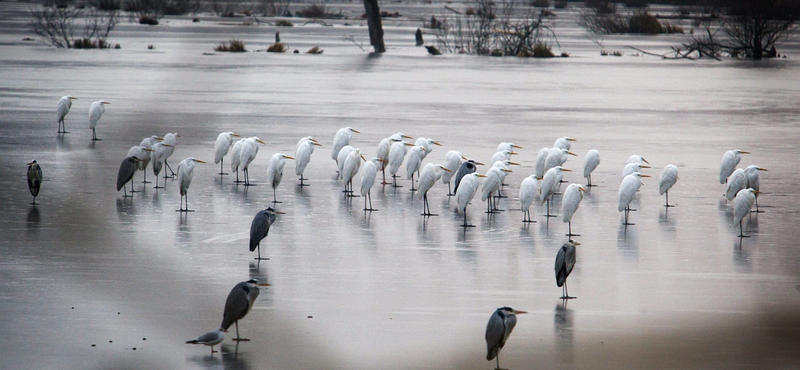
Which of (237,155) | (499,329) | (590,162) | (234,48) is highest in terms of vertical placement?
(234,48)

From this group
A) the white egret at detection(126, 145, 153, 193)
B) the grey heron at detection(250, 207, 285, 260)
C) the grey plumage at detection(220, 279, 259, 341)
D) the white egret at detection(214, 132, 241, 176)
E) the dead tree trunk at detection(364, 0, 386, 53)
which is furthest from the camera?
the dead tree trunk at detection(364, 0, 386, 53)

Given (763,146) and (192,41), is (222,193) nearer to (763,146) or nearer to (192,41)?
(763,146)

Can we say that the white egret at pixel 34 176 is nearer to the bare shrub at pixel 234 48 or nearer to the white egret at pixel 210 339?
the white egret at pixel 210 339

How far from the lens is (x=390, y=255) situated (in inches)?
364

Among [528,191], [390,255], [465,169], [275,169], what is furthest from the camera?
[465,169]

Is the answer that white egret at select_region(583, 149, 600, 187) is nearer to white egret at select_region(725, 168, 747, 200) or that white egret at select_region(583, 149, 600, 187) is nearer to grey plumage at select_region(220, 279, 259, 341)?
white egret at select_region(725, 168, 747, 200)

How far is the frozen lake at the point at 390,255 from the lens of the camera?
6.71 metres

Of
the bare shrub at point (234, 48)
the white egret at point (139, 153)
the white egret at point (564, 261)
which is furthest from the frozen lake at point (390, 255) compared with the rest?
the bare shrub at point (234, 48)

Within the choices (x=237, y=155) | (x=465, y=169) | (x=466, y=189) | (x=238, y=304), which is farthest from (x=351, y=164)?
(x=238, y=304)

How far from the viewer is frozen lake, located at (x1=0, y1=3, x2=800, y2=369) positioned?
6711 mm

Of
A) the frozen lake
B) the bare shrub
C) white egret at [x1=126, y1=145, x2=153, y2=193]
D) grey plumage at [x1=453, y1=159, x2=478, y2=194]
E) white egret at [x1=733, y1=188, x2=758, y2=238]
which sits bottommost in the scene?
the frozen lake

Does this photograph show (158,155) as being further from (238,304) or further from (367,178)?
(238,304)

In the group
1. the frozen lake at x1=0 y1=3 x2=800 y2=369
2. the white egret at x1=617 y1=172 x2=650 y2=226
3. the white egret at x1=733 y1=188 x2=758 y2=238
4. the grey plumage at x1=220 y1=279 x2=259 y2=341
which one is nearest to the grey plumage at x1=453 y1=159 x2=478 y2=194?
the frozen lake at x1=0 y1=3 x2=800 y2=369

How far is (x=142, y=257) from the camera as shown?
29.5 ft
